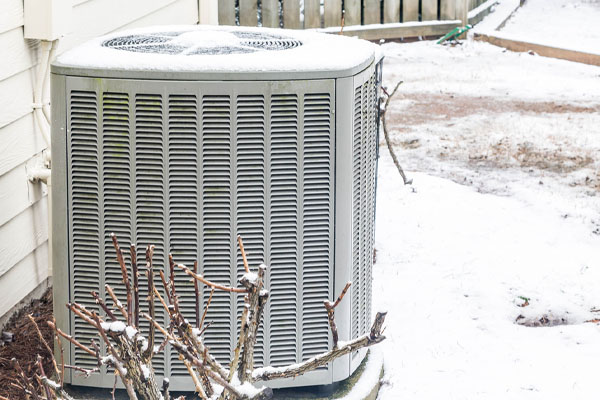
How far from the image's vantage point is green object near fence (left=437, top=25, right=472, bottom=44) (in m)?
13.1

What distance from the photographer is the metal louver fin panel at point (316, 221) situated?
3064 millimetres

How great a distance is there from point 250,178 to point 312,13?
32.0 ft

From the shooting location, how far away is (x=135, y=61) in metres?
2.98

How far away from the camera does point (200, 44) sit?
3.38 meters

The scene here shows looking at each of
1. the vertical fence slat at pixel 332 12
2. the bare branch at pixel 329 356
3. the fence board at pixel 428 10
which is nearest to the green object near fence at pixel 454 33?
the fence board at pixel 428 10

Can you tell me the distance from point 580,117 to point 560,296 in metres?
4.57

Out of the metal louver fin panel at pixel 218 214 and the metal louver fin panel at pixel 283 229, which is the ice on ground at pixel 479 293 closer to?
the metal louver fin panel at pixel 283 229

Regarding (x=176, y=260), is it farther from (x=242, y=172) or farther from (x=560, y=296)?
(x=560, y=296)

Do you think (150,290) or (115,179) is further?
(115,179)

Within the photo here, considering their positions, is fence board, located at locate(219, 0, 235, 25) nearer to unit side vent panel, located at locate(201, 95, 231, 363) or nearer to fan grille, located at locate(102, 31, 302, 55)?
fan grille, located at locate(102, 31, 302, 55)

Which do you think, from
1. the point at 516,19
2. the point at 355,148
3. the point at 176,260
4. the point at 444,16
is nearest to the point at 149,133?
the point at 176,260

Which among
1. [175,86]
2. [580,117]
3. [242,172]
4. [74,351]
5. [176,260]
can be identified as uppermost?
[175,86]

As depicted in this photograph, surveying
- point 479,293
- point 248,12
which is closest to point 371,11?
point 248,12

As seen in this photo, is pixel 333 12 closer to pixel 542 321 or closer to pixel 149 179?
pixel 542 321
